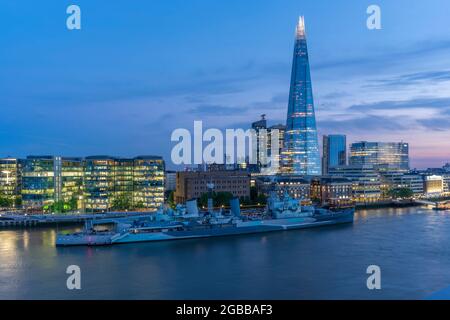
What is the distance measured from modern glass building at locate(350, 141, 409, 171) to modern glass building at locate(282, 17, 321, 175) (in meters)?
7.81

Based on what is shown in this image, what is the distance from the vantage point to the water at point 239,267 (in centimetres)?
668

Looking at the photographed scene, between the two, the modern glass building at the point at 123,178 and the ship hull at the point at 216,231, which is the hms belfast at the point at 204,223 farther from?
the modern glass building at the point at 123,178

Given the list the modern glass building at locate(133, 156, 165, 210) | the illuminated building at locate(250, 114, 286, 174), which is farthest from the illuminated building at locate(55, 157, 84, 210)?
the illuminated building at locate(250, 114, 286, 174)

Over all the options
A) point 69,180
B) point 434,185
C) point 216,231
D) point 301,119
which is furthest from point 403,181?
point 216,231

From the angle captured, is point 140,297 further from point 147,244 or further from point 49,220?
point 49,220

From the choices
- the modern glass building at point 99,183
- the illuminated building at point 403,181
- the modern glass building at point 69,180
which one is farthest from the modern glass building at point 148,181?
the illuminated building at point 403,181

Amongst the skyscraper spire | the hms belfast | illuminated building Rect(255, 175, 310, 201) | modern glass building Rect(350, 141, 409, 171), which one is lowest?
the hms belfast

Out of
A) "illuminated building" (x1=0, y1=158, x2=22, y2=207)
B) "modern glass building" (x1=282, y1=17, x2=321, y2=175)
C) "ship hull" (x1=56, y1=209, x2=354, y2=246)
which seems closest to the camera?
"ship hull" (x1=56, y1=209, x2=354, y2=246)

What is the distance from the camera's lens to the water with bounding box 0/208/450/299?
6.68 m

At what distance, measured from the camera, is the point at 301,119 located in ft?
120

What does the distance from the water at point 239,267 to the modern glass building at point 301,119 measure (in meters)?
23.9

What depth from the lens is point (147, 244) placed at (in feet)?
39.1

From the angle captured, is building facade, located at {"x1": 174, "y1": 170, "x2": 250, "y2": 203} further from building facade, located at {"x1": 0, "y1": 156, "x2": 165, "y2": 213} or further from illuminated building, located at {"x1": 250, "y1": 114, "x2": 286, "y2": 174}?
illuminated building, located at {"x1": 250, "y1": 114, "x2": 286, "y2": 174}

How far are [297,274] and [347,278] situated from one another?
0.77 m
